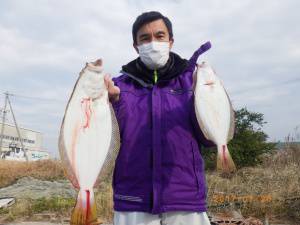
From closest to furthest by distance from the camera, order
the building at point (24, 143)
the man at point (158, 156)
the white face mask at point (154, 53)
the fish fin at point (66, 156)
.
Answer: the fish fin at point (66, 156)
the man at point (158, 156)
the white face mask at point (154, 53)
the building at point (24, 143)

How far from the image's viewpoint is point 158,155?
→ 2.86 meters

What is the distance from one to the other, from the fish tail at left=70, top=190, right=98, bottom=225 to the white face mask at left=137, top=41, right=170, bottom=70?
1.14 meters

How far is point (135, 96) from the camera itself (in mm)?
3057

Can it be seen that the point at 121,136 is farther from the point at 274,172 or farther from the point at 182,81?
the point at 274,172

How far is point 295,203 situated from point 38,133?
257ft

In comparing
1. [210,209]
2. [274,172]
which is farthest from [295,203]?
[274,172]

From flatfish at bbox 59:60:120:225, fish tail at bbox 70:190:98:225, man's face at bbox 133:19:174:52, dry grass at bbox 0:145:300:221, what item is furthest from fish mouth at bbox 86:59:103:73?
dry grass at bbox 0:145:300:221

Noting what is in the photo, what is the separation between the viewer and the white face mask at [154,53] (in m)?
3.09

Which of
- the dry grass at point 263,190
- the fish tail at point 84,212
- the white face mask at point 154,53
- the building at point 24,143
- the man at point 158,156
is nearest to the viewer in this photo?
the fish tail at point 84,212

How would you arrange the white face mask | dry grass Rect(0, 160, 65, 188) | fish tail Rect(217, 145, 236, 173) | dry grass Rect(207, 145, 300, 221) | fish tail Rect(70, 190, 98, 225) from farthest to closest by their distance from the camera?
dry grass Rect(0, 160, 65, 188) < dry grass Rect(207, 145, 300, 221) < the white face mask < fish tail Rect(217, 145, 236, 173) < fish tail Rect(70, 190, 98, 225)

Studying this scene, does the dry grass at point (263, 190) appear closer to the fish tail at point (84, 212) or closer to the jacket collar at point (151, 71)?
the jacket collar at point (151, 71)

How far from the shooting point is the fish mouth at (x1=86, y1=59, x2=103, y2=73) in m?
2.65

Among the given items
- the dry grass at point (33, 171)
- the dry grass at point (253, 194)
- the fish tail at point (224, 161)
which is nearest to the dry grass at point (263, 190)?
the dry grass at point (253, 194)

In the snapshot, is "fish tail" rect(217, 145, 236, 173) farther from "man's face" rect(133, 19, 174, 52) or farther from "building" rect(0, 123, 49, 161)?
"building" rect(0, 123, 49, 161)
